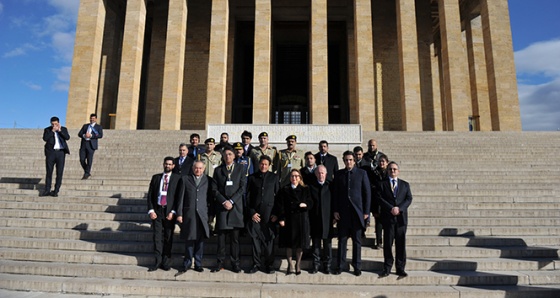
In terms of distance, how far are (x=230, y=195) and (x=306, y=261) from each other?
146 centimetres

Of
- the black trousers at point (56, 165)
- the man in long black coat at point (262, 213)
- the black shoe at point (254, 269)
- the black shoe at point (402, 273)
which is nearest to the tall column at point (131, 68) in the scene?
the black trousers at point (56, 165)

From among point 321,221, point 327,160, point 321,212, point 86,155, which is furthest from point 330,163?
point 86,155

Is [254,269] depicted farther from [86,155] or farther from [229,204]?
[86,155]

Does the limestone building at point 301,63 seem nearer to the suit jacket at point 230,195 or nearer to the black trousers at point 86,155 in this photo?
the black trousers at point 86,155

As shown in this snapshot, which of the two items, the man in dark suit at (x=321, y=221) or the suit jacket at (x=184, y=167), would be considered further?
the suit jacket at (x=184, y=167)

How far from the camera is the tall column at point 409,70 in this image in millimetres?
17844

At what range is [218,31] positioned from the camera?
1895cm

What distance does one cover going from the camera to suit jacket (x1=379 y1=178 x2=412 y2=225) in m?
4.83

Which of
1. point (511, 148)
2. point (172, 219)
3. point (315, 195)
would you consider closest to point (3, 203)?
point (172, 219)

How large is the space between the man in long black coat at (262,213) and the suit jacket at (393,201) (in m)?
1.54

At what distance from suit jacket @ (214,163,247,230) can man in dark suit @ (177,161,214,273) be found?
0.50ft

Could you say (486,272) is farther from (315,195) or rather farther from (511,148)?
(511,148)

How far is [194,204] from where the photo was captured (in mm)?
4984

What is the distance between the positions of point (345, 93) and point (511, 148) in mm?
13683
